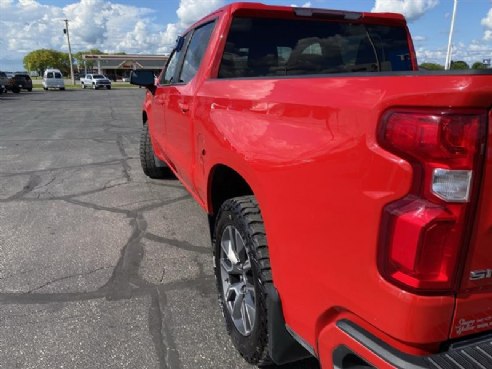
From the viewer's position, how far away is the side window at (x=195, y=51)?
3.53 metres

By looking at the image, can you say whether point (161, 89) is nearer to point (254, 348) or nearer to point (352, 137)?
point (254, 348)

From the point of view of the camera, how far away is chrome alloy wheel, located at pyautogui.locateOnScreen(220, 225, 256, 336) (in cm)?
239


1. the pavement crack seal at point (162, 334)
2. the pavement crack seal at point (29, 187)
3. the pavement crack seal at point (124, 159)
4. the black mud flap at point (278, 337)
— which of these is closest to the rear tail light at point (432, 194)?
the black mud flap at point (278, 337)

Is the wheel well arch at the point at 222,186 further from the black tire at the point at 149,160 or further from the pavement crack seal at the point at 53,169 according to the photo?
the pavement crack seal at the point at 53,169

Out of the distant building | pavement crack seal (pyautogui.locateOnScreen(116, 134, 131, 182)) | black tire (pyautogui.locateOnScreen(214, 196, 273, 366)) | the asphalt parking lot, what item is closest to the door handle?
black tire (pyautogui.locateOnScreen(214, 196, 273, 366))

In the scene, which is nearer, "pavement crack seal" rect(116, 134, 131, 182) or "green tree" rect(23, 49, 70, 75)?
"pavement crack seal" rect(116, 134, 131, 182)

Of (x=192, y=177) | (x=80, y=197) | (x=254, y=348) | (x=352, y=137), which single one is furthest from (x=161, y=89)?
(x=352, y=137)

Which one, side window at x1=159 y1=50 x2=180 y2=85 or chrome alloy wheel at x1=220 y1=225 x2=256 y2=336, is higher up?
side window at x1=159 y1=50 x2=180 y2=85

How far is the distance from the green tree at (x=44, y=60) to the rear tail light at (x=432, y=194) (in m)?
146

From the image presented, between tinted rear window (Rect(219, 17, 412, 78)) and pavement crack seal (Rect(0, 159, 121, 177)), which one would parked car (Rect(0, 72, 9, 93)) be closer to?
pavement crack seal (Rect(0, 159, 121, 177))

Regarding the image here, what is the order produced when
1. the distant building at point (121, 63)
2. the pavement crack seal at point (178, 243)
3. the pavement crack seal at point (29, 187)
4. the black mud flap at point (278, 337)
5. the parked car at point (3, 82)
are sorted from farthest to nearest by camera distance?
the distant building at point (121, 63), the parked car at point (3, 82), the pavement crack seal at point (29, 187), the pavement crack seal at point (178, 243), the black mud flap at point (278, 337)

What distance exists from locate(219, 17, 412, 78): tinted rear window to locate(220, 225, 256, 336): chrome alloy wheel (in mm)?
1310

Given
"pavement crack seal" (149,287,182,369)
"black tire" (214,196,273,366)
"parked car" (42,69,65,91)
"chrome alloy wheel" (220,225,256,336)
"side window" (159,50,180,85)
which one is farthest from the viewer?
"parked car" (42,69,65,91)

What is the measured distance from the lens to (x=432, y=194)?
1.26 meters
